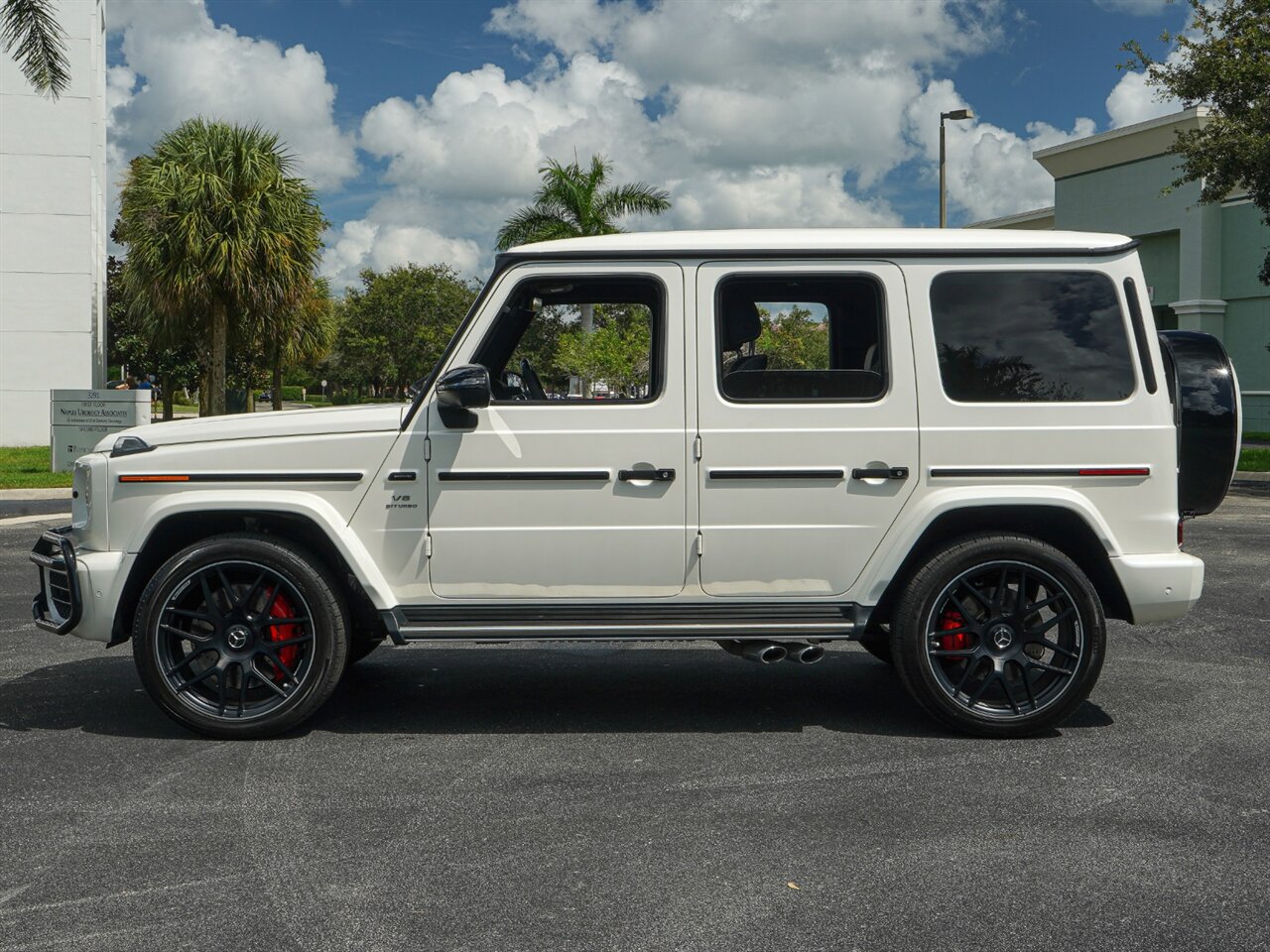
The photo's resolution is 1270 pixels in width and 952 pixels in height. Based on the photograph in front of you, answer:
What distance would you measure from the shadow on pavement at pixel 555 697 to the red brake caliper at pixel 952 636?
394mm

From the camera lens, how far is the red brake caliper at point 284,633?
214 inches

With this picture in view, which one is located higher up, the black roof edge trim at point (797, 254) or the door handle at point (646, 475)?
the black roof edge trim at point (797, 254)

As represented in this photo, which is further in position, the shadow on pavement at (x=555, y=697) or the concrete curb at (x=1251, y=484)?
the concrete curb at (x=1251, y=484)

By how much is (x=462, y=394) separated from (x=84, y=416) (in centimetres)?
1824

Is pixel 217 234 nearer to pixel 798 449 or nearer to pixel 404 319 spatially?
pixel 798 449

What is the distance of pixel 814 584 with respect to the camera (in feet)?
17.7

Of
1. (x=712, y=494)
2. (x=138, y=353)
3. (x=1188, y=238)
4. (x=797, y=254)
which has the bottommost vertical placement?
(x=712, y=494)

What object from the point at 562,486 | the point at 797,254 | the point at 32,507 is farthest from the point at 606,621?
the point at 32,507

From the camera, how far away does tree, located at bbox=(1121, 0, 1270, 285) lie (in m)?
20.4

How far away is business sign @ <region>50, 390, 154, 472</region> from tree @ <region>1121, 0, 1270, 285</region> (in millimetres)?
18273

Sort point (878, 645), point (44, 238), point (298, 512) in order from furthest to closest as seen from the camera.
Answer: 1. point (44, 238)
2. point (878, 645)
3. point (298, 512)

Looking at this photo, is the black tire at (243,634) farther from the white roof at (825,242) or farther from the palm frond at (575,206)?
the palm frond at (575,206)

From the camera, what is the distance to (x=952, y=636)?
5.48 m

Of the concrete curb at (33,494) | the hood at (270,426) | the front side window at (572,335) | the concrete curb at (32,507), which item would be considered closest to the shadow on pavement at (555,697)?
the hood at (270,426)
